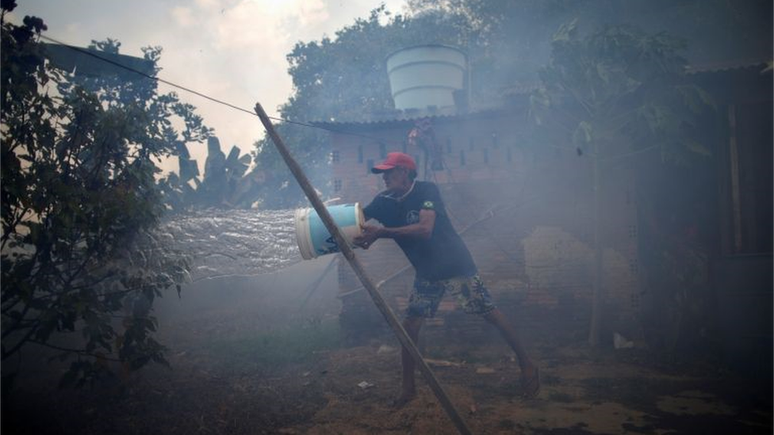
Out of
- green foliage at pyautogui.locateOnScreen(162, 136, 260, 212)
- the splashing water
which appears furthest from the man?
green foliage at pyautogui.locateOnScreen(162, 136, 260, 212)

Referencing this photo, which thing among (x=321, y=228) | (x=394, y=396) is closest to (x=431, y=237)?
(x=321, y=228)

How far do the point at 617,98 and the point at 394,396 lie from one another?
15.7 feet

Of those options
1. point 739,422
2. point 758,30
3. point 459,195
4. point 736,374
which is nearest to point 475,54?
point 758,30

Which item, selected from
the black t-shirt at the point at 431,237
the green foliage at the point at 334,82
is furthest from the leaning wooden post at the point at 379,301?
the green foliage at the point at 334,82

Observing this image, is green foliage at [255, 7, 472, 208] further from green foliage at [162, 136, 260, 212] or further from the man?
the man

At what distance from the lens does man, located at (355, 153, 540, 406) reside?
446cm

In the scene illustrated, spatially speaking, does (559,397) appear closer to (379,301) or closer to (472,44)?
(379,301)

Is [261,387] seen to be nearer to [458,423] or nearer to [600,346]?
[458,423]

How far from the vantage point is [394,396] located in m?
4.84

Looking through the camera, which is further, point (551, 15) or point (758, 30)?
point (551, 15)

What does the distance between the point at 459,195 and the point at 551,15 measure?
36.4ft

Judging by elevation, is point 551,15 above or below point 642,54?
above

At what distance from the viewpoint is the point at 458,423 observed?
337 centimetres

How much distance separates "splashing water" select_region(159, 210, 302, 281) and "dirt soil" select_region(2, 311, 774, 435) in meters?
1.50
